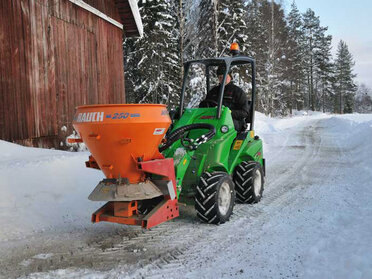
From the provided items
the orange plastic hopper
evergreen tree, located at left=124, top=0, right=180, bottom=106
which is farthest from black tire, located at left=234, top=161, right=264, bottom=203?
evergreen tree, located at left=124, top=0, right=180, bottom=106

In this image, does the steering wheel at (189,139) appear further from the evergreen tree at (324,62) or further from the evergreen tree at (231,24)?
the evergreen tree at (324,62)

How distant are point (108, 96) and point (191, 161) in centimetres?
844

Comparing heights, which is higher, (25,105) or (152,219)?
(25,105)

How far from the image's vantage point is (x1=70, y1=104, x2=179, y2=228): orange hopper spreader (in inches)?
136

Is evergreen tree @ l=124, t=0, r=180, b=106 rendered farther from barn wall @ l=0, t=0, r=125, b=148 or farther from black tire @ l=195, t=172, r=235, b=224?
black tire @ l=195, t=172, r=235, b=224

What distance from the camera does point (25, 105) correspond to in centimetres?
830

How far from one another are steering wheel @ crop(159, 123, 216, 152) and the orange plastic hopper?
849mm

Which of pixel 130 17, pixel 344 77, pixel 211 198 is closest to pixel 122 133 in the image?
pixel 211 198

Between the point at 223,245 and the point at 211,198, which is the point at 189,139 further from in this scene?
the point at 223,245

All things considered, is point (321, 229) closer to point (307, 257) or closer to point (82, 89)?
point (307, 257)

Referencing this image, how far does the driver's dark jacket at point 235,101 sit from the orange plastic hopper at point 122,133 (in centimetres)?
211

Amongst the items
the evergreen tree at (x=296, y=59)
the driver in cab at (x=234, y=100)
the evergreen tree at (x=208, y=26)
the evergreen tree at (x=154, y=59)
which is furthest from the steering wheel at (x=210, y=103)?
the evergreen tree at (x=296, y=59)

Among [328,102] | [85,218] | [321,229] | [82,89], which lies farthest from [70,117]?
[328,102]

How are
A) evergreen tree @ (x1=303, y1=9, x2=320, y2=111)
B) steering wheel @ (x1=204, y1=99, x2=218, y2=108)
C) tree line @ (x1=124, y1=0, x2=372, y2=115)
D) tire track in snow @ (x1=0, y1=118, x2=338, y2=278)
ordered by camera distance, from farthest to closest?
evergreen tree @ (x1=303, y1=9, x2=320, y2=111)
tree line @ (x1=124, y1=0, x2=372, y2=115)
steering wheel @ (x1=204, y1=99, x2=218, y2=108)
tire track in snow @ (x1=0, y1=118, x2=338, y2=278)
